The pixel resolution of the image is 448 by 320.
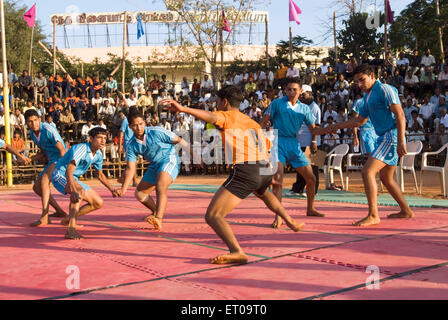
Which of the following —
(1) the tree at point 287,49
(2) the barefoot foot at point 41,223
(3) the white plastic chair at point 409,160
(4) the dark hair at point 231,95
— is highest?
(1) the tree at point 287,49

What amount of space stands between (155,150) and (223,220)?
9.24 ft

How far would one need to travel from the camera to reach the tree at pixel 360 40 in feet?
106

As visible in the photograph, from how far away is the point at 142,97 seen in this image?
2362 centimetres

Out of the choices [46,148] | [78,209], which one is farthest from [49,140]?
[78,209]

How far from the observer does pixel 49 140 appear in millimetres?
7758

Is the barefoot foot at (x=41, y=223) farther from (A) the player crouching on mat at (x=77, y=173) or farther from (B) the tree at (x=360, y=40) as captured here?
(B) the tree at (x=360, y=40)

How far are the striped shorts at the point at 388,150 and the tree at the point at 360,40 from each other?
26736 millimetres

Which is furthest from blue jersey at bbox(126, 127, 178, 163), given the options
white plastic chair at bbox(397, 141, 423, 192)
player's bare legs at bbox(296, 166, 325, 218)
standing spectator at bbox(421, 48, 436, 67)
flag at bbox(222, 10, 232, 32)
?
flag at bbox(222, 10, 232, 32)

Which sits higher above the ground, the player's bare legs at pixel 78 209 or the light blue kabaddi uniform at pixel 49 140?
the light blue kabaddi uniform at pixel 49 140

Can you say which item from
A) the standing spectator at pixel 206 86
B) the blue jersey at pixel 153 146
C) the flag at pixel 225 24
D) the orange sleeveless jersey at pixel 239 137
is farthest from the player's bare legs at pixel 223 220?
the flag at pixel 225 24

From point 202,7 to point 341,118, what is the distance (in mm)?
11417

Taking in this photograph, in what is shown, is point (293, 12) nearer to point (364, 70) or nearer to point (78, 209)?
point (364, 70)
